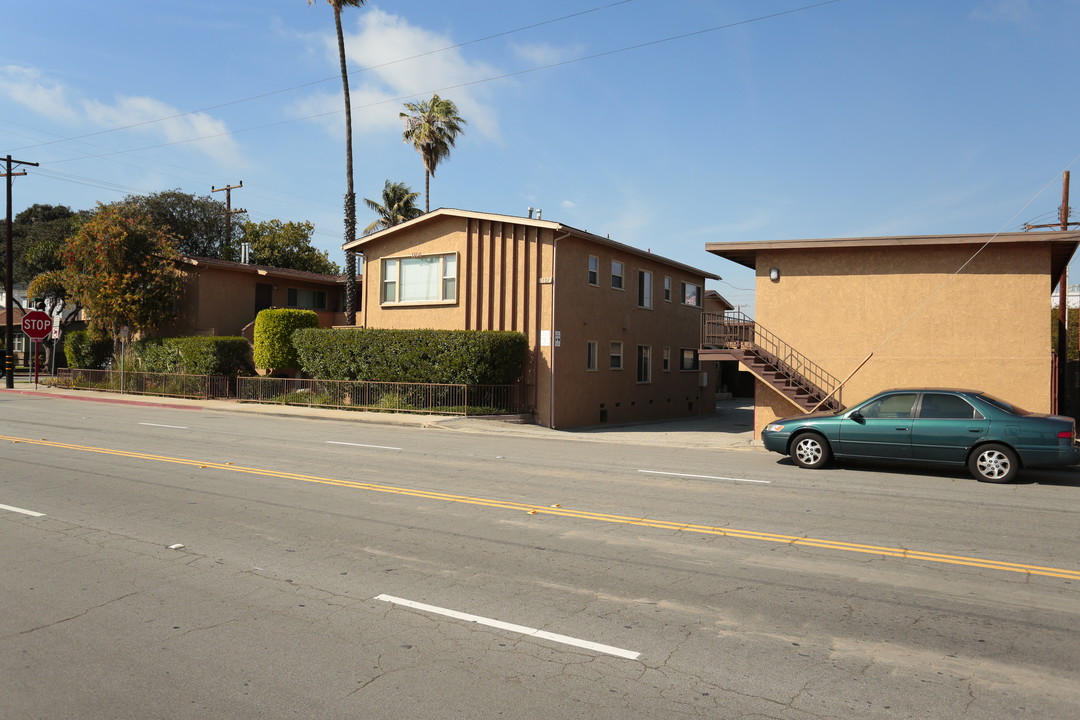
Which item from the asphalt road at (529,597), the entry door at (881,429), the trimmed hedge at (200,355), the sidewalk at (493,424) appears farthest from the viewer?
the trimmed hedge at (200,355)

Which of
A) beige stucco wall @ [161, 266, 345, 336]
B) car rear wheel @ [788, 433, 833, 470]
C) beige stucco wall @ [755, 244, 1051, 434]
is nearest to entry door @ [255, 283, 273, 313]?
beige stucco wall @ [161, 266, 345, 336]

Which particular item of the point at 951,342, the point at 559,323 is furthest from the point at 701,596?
the point at 559,323

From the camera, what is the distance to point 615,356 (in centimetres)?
2830

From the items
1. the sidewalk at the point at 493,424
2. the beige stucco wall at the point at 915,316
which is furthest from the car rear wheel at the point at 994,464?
the beige stucco wall at the point at 915,316

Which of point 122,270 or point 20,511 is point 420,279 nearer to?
point 122,270

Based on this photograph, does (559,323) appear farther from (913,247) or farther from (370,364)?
(913,247)

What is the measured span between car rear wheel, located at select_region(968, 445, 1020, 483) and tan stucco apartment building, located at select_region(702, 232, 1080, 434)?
6.20 meters

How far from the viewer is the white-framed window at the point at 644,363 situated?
30.3 m

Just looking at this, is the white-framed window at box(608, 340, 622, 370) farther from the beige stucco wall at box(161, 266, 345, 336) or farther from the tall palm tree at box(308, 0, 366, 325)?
the beige stucco wall at box(161, 266, 345, 336)

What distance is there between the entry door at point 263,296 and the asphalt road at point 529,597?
88.9 ft

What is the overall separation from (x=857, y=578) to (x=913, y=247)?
1385cm

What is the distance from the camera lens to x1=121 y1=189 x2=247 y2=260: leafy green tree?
53688mm

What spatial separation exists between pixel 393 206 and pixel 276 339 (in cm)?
1859

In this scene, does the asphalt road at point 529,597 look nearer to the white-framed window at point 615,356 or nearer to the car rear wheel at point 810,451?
the car rear wheel at point 810,451
